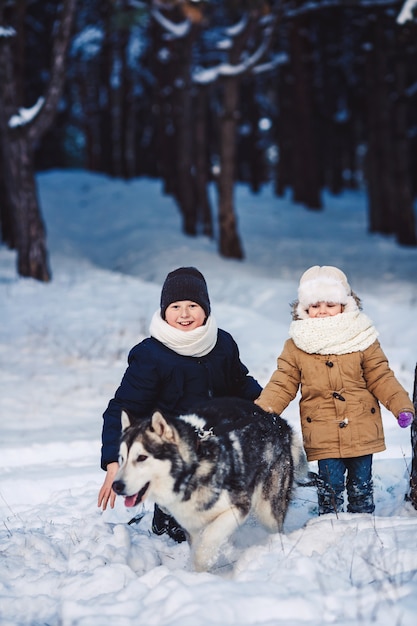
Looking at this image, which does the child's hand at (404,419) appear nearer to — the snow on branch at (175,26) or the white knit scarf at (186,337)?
the white knit scarf at (186,337)

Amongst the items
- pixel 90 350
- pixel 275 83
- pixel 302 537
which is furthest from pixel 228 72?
pixel 275 83

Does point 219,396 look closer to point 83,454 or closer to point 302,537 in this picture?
point 302,537

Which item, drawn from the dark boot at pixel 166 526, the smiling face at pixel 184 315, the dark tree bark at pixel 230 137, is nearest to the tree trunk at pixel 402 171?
the dark tree bark at pixel 230 137

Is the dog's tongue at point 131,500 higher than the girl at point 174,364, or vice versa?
the girl at point 174,364

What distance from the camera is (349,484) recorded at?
15.5 feet

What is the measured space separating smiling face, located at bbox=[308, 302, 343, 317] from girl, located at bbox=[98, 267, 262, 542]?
0.66m

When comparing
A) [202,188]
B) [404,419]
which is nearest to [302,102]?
[202,188]

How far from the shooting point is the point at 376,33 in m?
22.4

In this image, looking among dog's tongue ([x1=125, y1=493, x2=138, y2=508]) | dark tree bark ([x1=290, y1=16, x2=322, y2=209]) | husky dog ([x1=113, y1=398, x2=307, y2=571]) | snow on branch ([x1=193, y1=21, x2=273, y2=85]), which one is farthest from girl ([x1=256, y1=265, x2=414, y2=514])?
dark tree bark ([x1=290, y1=16, x2=322, y2=209])

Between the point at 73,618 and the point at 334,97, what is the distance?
113ft

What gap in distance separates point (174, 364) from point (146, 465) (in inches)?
40.1

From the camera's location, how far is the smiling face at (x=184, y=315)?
4.61 m

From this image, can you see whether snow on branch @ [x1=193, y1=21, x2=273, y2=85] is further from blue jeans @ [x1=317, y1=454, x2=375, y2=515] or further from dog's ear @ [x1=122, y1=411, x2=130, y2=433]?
dog's ear @ [x1=122, y1=411, x2=130, y2=433]

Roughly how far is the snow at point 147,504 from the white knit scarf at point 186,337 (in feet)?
3.74
